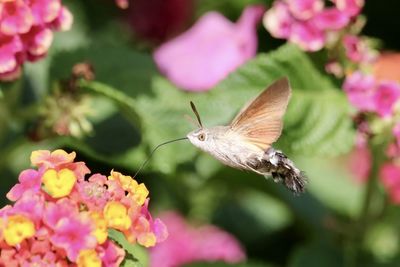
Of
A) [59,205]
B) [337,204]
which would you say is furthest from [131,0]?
[59,205]

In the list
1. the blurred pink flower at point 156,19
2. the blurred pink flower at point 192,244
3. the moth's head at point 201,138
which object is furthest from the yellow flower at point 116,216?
the blurred pink flower at point 156,19

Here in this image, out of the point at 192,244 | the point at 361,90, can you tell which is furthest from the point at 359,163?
the point at 361,90

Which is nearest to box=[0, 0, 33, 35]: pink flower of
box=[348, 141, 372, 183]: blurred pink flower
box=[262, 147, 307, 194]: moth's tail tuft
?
box=[262, 147, 307, 194]: moth's tail tuft

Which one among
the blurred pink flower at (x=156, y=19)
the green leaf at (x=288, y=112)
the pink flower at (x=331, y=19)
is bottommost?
the blurred pink flower at (x=156, y=19)

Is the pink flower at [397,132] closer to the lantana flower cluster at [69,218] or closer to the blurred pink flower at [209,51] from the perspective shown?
the blurred pink flower at [209,51]

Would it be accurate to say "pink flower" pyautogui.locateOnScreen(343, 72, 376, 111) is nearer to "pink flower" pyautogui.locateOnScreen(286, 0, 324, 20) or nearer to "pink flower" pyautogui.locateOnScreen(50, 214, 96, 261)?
"pink flower" pyautogui.locateOnScreen(286, 0, 324, 20)
